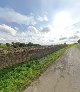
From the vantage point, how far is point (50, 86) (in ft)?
45.1

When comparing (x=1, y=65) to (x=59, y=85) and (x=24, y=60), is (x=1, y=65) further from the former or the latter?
(x=24, y=60)

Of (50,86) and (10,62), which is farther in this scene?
(10,62)

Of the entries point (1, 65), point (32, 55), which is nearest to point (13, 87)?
point (1, 65)

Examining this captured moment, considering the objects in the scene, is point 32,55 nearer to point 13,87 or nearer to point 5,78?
point 5,78

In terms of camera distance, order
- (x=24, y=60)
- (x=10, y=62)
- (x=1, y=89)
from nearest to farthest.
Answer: (x=1, y=89) → (x=10, y=62) → (x=24, y=60)

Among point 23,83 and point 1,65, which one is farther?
point 1,65

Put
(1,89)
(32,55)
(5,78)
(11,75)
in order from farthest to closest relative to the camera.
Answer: (32,55) → (11,75) → (5,78) → (1,89)

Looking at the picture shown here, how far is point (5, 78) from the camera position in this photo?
51.7 ft

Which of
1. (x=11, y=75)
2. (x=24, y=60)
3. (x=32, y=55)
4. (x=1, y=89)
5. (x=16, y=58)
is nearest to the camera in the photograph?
(x=1, y=89)

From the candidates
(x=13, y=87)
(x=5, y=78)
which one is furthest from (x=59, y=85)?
(x=5, y=78)

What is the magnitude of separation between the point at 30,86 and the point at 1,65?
5183 millimetres

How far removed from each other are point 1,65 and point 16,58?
602 centimetres

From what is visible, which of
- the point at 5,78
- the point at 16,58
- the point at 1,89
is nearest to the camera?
the point at 1,89

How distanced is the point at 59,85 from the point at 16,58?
10898mm
